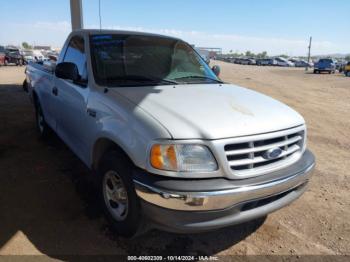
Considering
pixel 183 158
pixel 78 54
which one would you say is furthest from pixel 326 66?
pixel 183 158

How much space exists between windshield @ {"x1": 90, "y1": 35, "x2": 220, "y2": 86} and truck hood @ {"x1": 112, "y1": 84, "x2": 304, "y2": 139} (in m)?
0.29

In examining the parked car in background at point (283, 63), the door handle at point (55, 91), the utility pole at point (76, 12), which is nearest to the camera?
the door handle at point (55, 91)

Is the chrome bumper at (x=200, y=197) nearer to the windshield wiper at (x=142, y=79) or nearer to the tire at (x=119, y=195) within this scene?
the tire at (x=119, y=195)

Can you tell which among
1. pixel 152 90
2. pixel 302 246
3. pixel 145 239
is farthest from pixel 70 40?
pixel 302 246

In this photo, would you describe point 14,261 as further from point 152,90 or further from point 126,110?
point 152,90

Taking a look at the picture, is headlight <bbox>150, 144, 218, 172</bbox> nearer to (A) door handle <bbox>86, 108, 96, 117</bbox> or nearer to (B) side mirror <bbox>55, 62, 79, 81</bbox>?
(A) door handle <bbox>86, 108, 96, 117</bbox>

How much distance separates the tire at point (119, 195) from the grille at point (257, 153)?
0.79 metres

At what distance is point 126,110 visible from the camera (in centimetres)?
271

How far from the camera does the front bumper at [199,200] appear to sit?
2.32 metres

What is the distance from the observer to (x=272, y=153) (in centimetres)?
264

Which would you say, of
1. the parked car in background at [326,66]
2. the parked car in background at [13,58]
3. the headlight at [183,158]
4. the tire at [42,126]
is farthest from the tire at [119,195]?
the parked car in background at [326,66]

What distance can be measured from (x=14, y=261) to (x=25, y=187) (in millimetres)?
1430

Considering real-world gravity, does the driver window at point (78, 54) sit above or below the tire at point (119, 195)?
above

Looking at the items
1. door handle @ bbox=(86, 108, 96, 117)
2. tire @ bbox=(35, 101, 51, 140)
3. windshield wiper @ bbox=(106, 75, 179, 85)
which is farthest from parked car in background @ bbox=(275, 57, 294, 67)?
door handle @ bbox=(86, 108, 96, 117)
